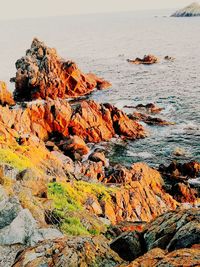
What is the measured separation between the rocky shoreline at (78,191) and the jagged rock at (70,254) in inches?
0.9

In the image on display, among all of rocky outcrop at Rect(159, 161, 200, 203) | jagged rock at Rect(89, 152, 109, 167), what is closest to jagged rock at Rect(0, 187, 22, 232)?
rocky outcrop at Rect(159, 161, 200, 203)

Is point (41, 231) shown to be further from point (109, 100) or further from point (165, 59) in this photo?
point (165, 59)

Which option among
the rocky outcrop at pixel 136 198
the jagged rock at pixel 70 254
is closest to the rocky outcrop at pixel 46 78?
the rocky outcrop at pixel 136 198

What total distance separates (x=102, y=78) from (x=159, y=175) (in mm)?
53090

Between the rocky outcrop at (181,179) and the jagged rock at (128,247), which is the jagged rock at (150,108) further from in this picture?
the jagged rock at (128,247)

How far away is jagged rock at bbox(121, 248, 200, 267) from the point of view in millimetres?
7277

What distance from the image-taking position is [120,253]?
1039 centimetres

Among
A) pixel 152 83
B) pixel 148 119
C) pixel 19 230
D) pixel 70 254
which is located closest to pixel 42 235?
pixel 19 230

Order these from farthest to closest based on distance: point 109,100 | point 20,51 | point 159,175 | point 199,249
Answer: point 20,51 → point 109,100 → point 159,175 → point 199,249

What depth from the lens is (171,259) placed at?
24.8 feet

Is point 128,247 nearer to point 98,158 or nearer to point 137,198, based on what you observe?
point 137,198

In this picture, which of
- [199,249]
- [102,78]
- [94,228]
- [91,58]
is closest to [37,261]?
[199,249]

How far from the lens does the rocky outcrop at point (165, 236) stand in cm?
920

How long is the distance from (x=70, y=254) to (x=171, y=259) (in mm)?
2504
